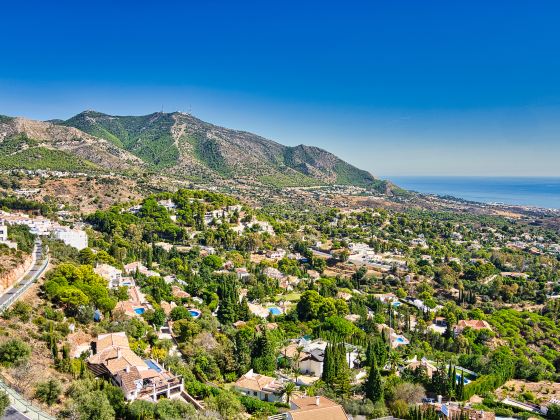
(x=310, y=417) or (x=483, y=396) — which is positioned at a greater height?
(x=310, y=417)

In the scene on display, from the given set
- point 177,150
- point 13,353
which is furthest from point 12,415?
point 177,150

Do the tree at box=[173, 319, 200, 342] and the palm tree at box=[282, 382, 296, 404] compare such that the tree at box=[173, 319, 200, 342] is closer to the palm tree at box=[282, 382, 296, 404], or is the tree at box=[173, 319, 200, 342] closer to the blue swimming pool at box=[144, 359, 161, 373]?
the blue swimming pool at box=[144, 359, 161, 373]

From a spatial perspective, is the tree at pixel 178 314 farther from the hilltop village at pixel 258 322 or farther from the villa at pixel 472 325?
the villa at pixel 472 325

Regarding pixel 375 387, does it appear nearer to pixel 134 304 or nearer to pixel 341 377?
pixel 341 377

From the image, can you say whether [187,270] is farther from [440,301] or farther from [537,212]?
[537,212]

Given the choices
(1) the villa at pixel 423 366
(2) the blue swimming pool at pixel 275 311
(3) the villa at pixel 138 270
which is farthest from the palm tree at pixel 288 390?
(3) the villa at pixel 138 270

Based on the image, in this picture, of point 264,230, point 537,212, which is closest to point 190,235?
point 264,230
